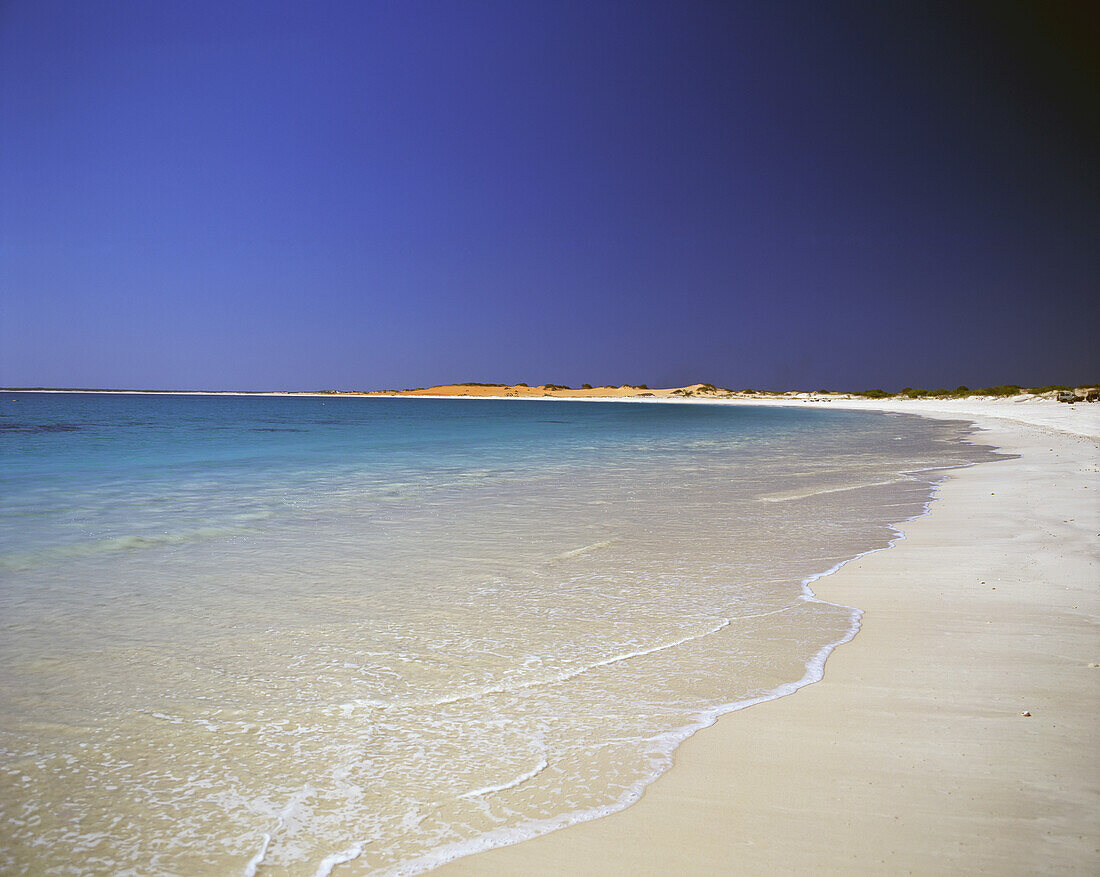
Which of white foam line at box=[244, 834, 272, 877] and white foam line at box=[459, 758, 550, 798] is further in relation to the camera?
white foam line at box=[459, 758, 550, 798]

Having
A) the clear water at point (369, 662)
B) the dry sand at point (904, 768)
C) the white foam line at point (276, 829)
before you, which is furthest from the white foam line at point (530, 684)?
the dry sand at point (904, 768)

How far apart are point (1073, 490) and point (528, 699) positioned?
10.3 m

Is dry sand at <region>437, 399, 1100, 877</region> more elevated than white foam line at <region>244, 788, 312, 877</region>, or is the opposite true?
dry sand at <region>437, 399, 1100, 877</region>

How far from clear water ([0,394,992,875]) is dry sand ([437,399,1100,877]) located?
204mm

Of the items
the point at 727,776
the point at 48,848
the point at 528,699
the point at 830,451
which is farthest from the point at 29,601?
the point at 830,451

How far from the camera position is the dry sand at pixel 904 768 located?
2.26 metres

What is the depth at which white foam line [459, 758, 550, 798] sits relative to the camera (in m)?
2.64

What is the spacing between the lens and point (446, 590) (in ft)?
18.6

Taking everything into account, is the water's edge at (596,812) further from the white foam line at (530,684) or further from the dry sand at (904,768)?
the white foam line at (530,684)

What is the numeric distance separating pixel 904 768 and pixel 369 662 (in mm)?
2806


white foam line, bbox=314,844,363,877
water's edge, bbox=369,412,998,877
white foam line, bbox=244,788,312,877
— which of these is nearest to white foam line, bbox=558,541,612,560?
water's edge, bbox=369,412,998,877

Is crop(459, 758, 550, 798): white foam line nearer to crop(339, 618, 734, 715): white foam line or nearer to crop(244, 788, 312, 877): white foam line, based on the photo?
crop(244, 788, 312, 877): white foam line

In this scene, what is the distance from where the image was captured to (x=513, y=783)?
106 inches

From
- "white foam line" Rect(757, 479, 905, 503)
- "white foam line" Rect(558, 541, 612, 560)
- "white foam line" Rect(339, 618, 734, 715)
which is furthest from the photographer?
"white foam line" Rect(757, 479, 905, 503)
